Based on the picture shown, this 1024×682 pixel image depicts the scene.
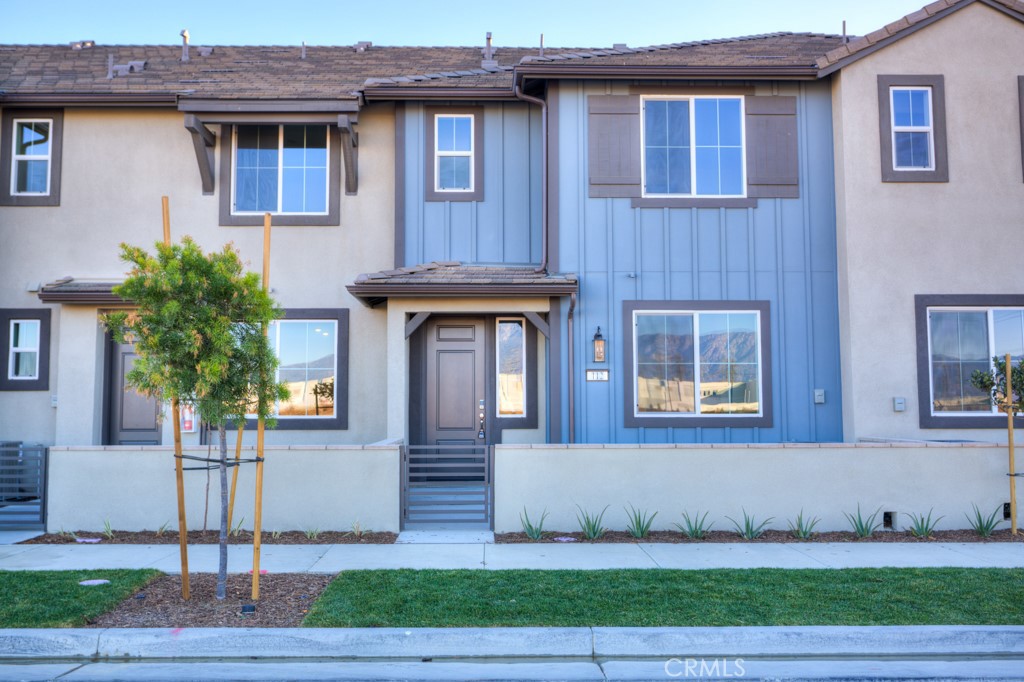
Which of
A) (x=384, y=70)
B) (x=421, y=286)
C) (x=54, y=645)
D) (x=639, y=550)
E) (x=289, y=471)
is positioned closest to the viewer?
(x=54, y=645)

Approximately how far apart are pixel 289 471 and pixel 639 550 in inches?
164

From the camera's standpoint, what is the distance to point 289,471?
9.62 metres

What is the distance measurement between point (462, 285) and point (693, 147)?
4090 millimetres

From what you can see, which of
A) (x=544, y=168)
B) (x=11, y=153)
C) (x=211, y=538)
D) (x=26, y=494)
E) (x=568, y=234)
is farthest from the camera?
(x=11, y=153)

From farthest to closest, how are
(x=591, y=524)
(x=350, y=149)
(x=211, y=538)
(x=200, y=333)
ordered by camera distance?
1. (x=350, y=149)
2. (x=591, y=524)
3. (x=211, y=538)
4. (x=200, y=333)

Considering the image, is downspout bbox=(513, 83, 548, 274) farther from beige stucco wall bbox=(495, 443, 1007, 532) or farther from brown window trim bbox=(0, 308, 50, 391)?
brown window trim bbox=(0, 308, 50, 391)

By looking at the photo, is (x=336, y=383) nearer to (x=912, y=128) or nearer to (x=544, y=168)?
(x=544, y=168)

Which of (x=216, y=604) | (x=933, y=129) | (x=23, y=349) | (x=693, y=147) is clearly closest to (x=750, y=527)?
(x=693, y=147)

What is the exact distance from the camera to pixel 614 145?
39.3 ft

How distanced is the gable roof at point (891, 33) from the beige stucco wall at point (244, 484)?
825 cm

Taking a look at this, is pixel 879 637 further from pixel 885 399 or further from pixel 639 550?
pixel 885 399

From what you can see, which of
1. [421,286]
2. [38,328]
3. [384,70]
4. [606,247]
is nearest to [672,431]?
[606,247]

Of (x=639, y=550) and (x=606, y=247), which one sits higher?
(x=606, y=247)

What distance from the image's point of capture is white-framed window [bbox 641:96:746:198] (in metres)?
12.1
